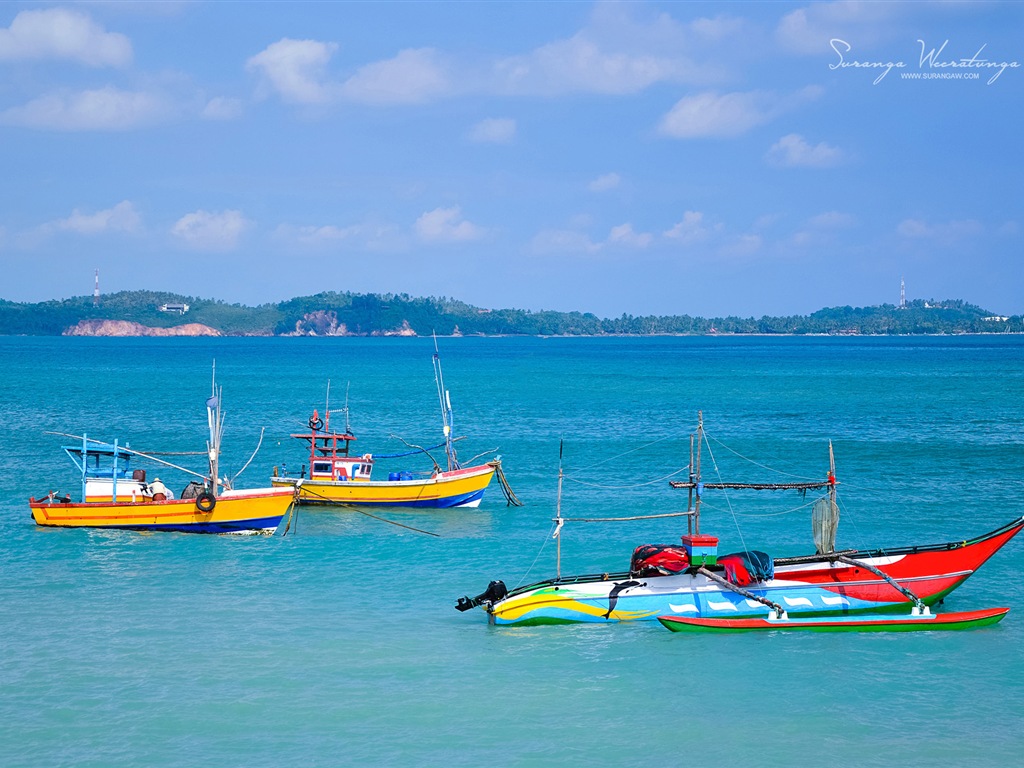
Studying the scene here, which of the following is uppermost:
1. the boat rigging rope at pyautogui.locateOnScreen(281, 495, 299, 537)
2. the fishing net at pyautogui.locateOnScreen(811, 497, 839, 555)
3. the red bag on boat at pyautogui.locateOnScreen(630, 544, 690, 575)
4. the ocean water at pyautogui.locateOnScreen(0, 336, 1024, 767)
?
the fishing net at pyautogui.locateOnScreen(811, 497, 839, 555)

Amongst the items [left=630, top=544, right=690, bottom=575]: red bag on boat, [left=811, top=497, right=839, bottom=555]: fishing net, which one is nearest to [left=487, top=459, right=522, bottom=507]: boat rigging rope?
[left=630, top=544, right=690, bottom=575]: red bag on boat

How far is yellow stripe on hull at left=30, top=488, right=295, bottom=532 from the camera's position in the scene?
132 ft

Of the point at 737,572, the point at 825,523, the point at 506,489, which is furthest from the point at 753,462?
the point at 737,572

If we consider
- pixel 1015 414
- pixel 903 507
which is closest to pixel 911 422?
pixel 1015 414

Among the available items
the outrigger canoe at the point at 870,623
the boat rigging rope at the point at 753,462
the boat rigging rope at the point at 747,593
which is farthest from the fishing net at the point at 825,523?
the boat rigging rope at the point at 753,462

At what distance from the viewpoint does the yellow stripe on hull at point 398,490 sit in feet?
151

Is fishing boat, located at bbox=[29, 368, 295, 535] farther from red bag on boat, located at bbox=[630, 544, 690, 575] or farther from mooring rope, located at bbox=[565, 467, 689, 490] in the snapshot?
mooring rope, located at bbox=[565, 467, 689, 490]

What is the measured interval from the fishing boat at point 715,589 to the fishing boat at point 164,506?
13409 mm

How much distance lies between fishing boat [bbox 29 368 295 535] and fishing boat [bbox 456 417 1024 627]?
13.4 metres

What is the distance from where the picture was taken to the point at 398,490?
46.2 metres

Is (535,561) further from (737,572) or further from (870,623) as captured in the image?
(870,623)

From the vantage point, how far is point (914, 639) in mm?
28844

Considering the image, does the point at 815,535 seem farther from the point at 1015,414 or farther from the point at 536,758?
the point at 1015,414

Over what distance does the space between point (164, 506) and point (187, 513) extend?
854 millimetres
